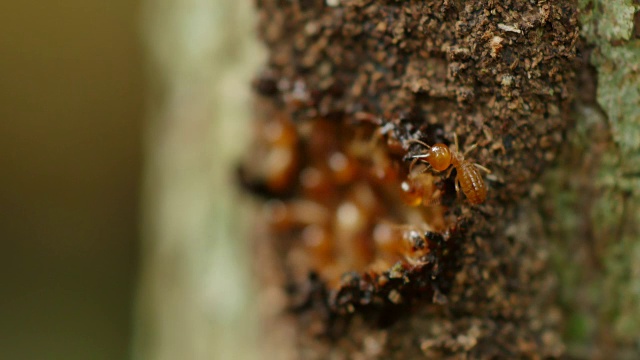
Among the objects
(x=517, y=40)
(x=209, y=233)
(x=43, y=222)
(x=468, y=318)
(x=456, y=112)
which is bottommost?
(x=43, y=222)

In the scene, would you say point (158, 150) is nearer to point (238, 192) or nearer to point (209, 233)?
point (209, 233)

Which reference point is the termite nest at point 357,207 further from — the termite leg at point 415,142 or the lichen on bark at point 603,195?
the lichen on bark at point 603,195

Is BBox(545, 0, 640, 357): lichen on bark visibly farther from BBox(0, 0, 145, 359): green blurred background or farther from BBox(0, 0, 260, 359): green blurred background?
BBox(0, 0, 145, 359): green blurred background

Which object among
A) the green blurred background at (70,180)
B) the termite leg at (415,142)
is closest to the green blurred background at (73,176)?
the green blurred background at (70,180)

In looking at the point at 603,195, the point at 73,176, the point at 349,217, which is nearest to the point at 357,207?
the point at 349,217

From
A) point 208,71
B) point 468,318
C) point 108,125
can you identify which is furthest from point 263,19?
point 108,125
